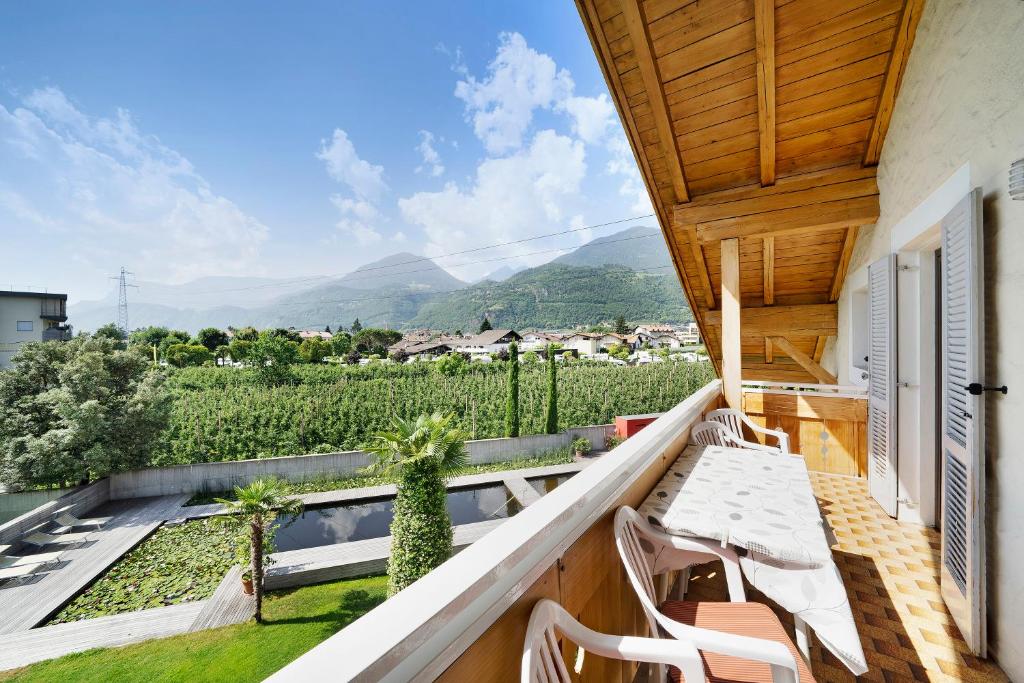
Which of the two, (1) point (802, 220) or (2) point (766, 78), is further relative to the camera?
(1) point (802, 220)

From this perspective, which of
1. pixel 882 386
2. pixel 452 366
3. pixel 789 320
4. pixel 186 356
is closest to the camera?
pixel 882 386

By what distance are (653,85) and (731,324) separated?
83.6 inches

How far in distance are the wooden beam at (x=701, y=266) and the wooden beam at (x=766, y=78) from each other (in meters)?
0.82

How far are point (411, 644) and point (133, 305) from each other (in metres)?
261

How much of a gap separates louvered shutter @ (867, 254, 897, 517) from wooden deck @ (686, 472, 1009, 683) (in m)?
0.21

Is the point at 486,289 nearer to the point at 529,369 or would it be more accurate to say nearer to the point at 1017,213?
the point at 529,369

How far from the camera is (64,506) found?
8.56m

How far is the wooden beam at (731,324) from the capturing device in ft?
12.0

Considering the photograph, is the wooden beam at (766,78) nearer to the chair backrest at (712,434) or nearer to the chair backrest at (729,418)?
the chair backrest at (729,418)

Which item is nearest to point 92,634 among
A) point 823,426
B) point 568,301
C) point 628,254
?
point 823,426

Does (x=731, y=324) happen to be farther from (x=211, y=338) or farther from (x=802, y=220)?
(x=211, y=338)

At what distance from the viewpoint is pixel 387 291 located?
13888cm

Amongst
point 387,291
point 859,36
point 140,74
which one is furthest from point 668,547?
point 387,291

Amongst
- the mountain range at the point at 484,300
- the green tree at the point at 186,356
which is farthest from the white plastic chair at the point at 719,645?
the green tree at the point at 186,356
